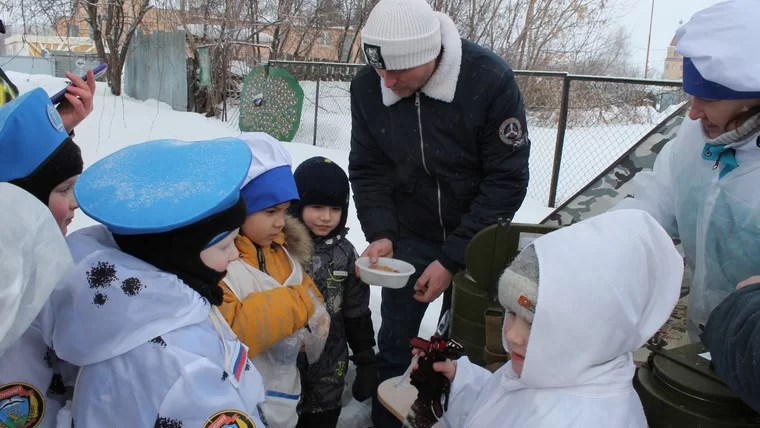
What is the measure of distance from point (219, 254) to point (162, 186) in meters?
0.23

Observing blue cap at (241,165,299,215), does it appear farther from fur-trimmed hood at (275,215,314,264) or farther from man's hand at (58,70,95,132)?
man's hand at (58,70,95,132)

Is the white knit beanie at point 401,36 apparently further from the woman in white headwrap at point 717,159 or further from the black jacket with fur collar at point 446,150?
the woman in white headwrap at point 717,159

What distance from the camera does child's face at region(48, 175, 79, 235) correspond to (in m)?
1.67

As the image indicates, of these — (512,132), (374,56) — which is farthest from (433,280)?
(374,56)

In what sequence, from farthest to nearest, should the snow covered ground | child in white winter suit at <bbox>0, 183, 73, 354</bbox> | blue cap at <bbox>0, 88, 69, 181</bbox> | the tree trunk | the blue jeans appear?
the tree trunk < the snow covered ground < the blue jeans < blue cap at <bbox>0, 88, 69, 181</bbox> < child in white winter suit at <bbox>0, 183, 73, 354</bbox>

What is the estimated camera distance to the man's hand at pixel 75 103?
7.31ft

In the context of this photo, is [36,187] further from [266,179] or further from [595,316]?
[595,316]

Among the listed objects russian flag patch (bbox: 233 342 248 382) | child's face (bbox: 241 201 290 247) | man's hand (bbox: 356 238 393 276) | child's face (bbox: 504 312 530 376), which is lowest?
man's hand (bbox: 356 238 393 276)

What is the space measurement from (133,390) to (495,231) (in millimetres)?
1452

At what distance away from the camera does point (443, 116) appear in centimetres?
260

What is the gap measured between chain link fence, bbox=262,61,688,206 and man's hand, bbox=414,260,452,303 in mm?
6176

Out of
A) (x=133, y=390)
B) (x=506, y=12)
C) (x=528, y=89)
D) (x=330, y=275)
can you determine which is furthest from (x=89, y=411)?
(x=506, y=12)

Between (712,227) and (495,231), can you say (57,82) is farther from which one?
(712,227)

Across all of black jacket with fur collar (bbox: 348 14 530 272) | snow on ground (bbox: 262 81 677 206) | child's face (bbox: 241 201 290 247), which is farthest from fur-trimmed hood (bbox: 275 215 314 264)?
snow on ground (bbox: 262 81 677 206)
